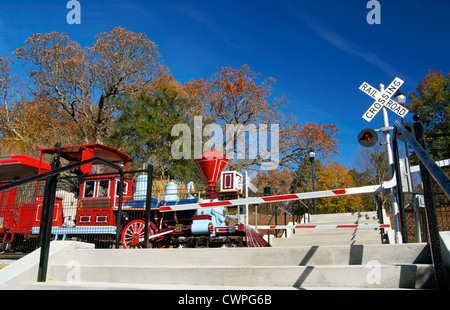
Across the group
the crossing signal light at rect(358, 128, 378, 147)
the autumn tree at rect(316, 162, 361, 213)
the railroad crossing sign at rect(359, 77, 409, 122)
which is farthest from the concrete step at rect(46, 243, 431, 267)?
the autumn tree at rect(316, 162, 361, 213)

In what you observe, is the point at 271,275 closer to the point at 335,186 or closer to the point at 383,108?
the point at 383,108

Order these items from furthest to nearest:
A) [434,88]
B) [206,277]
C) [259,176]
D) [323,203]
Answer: [259,176] < [434,88] < [323,203] < [206,277]

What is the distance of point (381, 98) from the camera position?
26.1 feet

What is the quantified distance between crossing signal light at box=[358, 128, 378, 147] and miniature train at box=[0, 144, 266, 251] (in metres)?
4.74

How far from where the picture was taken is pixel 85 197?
36.7 feet

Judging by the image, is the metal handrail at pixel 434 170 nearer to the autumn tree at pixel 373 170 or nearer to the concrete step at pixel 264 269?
the concrete step at pixel 264 269

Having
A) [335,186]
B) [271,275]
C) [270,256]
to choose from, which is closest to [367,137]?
[270,256]

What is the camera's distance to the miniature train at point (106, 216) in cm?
1061

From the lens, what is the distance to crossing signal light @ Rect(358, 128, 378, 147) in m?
7.09

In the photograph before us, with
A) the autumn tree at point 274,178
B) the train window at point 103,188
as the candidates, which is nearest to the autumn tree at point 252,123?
the autumn tree at point 274,178

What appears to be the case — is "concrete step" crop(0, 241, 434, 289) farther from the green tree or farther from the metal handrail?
the green tree

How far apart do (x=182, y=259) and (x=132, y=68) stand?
25.7m
